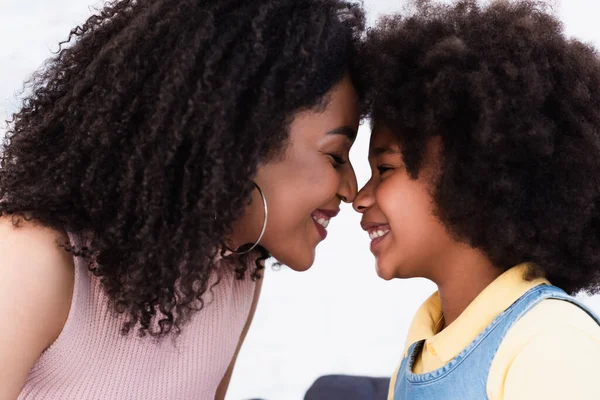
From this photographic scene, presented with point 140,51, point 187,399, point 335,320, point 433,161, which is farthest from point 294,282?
point 140,51

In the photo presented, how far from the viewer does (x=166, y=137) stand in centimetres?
107

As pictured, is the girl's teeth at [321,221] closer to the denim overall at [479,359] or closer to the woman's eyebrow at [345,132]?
the woman's eyebrow at [345,132]

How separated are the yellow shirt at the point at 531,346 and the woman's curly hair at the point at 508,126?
8 cm

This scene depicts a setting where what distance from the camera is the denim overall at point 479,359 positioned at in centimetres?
106

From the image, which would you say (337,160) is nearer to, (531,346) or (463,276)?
(463,276)

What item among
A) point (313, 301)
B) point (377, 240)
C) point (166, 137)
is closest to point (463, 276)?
point (377, 240)

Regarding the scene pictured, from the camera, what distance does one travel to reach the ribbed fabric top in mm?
1152

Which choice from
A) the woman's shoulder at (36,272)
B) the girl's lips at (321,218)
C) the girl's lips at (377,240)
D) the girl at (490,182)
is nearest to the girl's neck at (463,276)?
the girl at (490,182)

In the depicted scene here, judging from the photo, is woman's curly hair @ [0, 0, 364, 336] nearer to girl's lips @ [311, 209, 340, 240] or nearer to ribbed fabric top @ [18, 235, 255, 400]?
ribbed fabric top @ [18, 235, 255, 400]

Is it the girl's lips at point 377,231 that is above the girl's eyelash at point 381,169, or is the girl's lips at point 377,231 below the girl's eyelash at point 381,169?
below

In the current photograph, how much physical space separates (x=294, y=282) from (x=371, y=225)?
1.00 metres

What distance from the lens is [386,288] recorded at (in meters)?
2.25

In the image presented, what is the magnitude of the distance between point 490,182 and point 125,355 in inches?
25.3

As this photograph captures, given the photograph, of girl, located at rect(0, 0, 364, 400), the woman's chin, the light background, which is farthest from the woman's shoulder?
the light background
